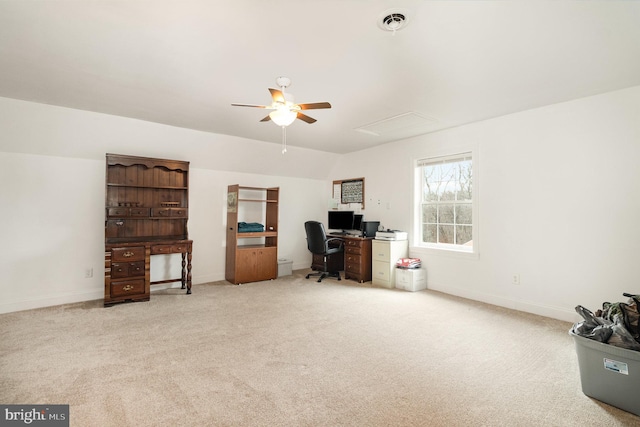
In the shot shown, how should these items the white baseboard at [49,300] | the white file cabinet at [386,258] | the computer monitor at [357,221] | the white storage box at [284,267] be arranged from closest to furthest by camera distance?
the white baseboard at [49,300]
the white file cabinet at [386,258]
the white storage box at [284,267]
the computer monitor at [357,221]

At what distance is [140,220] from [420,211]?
444 cm

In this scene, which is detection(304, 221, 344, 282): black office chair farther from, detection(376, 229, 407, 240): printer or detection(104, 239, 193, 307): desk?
detection(104, 239, 193, 307): desk

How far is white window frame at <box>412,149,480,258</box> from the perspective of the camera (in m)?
4.18

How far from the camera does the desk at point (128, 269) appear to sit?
12.5 feet

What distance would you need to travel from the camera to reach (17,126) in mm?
3521

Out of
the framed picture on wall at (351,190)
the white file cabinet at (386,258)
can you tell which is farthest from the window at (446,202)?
the framed picture on wall at (351,190)

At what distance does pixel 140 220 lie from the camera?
4.55 m

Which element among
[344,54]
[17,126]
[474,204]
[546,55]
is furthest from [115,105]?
[474,204]

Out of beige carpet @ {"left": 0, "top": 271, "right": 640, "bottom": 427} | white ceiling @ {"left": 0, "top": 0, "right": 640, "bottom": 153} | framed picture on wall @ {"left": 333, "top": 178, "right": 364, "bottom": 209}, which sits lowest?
beige carpet @ {"left": 0, "top": 271, "right": 640, "bottom": 427}

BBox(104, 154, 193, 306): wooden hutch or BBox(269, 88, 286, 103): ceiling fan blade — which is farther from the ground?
BBox(269, 88, 286, 103): ceiling fan blade

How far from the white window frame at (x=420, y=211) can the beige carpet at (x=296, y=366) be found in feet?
2.74

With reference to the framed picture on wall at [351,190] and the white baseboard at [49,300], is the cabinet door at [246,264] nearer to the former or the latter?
the white baseboard at [49,300]

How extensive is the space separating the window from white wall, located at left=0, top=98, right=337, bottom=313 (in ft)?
9.83

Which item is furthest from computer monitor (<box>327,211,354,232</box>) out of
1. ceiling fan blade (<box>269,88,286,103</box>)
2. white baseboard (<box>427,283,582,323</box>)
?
ceiling fan blade (<box>269,88,286,103</box>)
